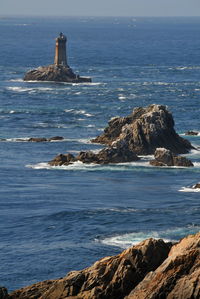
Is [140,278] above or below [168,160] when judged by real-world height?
above

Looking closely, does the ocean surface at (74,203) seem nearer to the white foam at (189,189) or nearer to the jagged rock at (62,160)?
the white foam at (189,189)

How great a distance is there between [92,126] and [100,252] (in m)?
75.5

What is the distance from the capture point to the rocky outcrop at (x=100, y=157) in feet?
422

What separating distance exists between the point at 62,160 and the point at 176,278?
7413 cm

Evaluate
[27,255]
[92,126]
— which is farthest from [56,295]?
[92,126]

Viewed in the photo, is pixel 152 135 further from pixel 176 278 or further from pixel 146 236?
pixel 176 278

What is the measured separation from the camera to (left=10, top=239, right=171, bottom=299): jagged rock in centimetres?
5653

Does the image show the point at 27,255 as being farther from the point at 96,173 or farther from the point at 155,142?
the point at 155,142

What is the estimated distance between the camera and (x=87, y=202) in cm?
10612

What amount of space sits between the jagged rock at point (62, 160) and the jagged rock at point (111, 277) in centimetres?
6871

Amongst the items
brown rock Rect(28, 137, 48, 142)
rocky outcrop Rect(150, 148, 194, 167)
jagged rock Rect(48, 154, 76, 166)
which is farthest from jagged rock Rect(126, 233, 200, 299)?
brown rock Rect(28, 137, 48, 142)

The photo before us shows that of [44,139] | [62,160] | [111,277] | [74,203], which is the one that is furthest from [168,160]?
[111,277]

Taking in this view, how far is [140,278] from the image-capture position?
5731 centimetres

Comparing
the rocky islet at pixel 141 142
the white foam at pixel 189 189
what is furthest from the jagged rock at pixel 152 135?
the white foam at pixel 189 189
